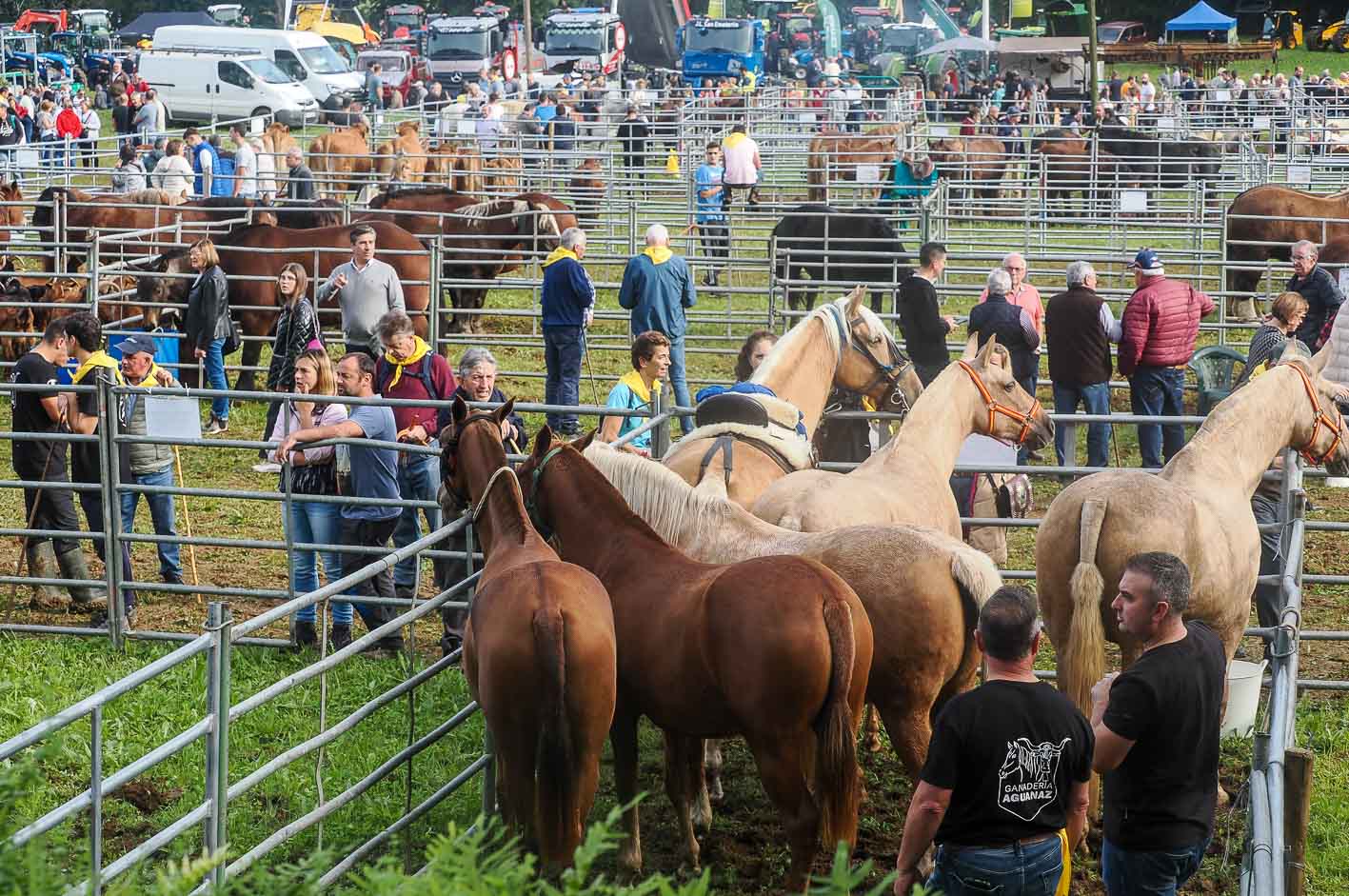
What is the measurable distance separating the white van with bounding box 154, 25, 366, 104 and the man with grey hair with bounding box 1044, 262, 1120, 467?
31162 millimetres

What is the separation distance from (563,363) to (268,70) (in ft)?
95.2

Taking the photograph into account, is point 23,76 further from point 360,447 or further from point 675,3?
point 360,447

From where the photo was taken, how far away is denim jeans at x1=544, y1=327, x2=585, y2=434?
1298 cm

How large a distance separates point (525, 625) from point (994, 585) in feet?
5.97

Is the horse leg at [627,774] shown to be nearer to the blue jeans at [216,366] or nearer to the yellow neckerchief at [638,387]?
the yellow neckerchief at [638,387]

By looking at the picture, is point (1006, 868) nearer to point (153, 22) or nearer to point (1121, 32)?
point (1121, 32)

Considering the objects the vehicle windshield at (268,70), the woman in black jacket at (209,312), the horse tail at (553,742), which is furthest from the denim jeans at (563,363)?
the vehicle windshield at (268,70)

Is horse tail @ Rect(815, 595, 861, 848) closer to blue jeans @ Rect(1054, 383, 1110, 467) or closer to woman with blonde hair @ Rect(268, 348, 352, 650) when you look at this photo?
woman with blonde hair @ Rect(268, 348, 352, 650)

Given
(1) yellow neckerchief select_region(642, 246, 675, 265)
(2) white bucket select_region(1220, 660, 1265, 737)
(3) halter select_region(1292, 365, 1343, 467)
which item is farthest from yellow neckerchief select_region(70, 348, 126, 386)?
(3) halter select_region(1292, 365, 1343, 467)

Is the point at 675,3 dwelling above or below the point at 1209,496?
above

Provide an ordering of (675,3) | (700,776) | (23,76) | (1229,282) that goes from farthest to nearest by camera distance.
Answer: (675,3), (23,76), (1229,282), (700,776)

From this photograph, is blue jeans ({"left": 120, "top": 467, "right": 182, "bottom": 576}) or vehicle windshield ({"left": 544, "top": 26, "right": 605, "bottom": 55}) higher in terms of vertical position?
vehicle windshield ({"left": 544, "top": 26, "right": 605, "bottom": 55})

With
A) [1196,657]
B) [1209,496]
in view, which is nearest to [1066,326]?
[1209,496]

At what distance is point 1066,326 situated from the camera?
11.6 m
